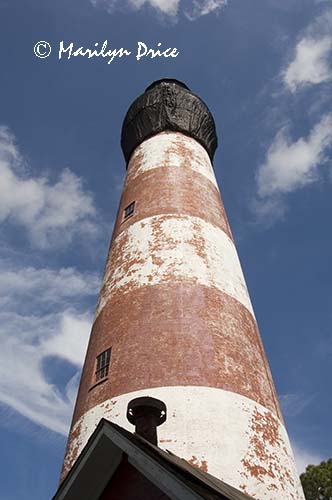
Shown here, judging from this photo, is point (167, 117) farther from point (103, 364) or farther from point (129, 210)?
point (103, 364)

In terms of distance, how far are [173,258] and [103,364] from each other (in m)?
3.18

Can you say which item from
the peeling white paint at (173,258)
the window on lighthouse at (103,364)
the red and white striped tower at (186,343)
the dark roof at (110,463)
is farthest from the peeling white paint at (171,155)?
the dark roof at (110,463)

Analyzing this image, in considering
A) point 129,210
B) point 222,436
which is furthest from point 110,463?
point 129,210

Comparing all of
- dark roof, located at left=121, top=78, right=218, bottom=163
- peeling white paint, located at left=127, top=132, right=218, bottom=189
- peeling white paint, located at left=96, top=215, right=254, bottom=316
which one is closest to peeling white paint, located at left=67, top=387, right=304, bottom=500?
peeling white paint, located at left=96, top=215, right=254, bottom=316

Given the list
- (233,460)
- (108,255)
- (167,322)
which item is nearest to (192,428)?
(233,460)

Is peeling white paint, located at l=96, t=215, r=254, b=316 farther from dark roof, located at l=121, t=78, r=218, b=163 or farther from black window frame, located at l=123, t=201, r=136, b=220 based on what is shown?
dark roof, located at l=121, t=78, r=218, b=163

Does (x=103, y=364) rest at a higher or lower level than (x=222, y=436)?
A: higher

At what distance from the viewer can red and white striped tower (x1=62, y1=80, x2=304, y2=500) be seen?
870 cm

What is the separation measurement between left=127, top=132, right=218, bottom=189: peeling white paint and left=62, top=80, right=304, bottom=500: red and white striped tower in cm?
14

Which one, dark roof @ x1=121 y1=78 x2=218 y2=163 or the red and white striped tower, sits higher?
dark roof @ x1=121 y1=78 x2=218 y2=163

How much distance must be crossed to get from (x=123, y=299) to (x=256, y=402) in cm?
403

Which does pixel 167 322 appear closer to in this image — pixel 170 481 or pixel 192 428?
pixel 192 428

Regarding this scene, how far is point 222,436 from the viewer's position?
8.67 metres

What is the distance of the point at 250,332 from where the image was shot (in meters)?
11.6
